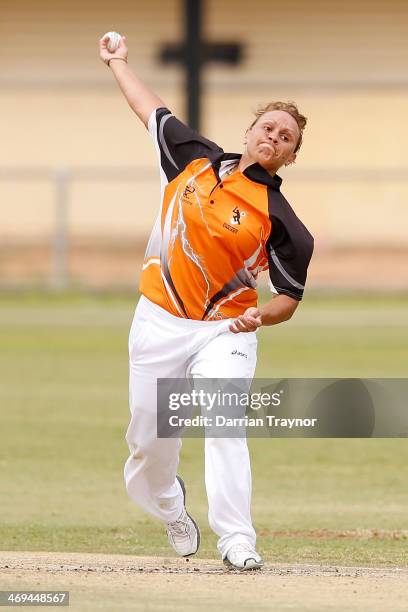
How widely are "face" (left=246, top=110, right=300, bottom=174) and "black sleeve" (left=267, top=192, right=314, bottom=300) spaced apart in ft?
0.53

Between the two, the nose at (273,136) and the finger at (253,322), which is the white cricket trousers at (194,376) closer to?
the finger at (253,322)

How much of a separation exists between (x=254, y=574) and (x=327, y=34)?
25172mm

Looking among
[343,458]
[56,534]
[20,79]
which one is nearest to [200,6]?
[20,79]

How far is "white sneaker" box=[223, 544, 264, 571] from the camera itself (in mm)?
6773

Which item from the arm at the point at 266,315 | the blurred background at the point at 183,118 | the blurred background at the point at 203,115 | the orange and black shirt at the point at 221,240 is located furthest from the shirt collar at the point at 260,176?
the blurred background at the point at 203,115

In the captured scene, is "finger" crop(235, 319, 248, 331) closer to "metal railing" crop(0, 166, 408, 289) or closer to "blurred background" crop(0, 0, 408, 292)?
"metal railing" crop(0, 166, 408, 289)

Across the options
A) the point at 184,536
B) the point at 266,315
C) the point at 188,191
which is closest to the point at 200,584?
the point at 184,536

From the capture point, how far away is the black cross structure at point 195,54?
30844 mm

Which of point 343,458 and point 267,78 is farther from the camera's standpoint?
point 267,78

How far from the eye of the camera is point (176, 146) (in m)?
7.18

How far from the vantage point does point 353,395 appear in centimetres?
1037

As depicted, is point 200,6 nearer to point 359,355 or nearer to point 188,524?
point 359,355

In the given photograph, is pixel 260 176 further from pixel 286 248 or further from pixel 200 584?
pixel 200 584

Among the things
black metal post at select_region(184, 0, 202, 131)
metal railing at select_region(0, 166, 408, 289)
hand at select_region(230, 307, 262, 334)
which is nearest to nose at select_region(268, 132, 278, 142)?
hand at select_region(230, 307, 262, 334)
